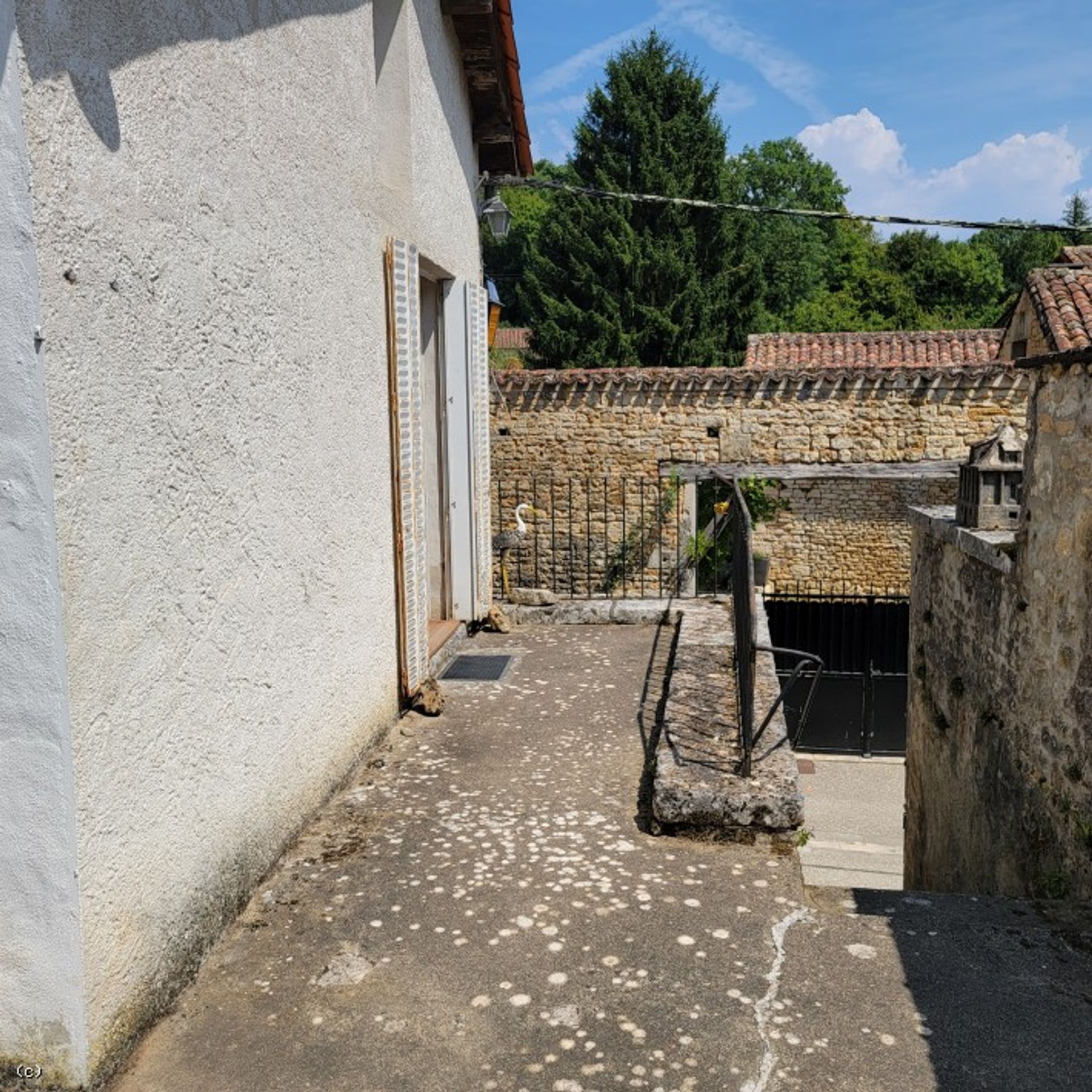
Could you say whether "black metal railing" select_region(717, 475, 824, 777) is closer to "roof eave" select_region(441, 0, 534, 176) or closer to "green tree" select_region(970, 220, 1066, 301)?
"roof eave" select_region(441, 0, 534, 176)

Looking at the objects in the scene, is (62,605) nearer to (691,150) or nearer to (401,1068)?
(401,1068)

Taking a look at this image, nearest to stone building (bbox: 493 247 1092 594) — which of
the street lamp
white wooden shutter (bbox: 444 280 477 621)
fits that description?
the street lamp

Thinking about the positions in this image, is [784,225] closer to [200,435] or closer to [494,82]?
[494,82]

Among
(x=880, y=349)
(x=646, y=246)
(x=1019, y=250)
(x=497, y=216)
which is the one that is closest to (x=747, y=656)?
(x=497, y=216)

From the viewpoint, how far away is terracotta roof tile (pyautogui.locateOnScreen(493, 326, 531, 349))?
38250mm

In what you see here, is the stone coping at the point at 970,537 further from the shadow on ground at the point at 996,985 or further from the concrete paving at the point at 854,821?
the concrete paving at the point at 854,821

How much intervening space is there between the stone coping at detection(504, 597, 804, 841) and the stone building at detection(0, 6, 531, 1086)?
151 cm

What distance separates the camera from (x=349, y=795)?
4.39 meters

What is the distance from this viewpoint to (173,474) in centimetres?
286

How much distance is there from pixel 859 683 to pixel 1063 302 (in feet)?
18.5

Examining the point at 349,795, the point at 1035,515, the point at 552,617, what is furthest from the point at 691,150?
the point at 349,795

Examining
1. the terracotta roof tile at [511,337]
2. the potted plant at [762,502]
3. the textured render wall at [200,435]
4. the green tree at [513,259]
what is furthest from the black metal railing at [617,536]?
the green tree at [513,259]

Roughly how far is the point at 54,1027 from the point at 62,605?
3.46ft

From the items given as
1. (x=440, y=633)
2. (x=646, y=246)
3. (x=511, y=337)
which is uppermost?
(x=646, y=246)
